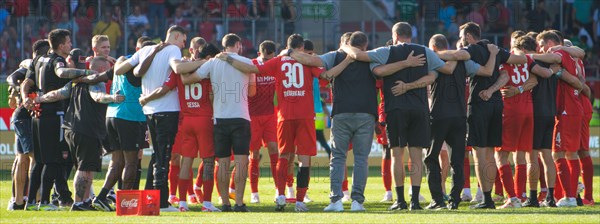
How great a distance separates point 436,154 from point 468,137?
634mm

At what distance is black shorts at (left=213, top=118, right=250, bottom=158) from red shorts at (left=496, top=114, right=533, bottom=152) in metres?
3.37

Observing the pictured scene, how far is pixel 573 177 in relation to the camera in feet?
49.2

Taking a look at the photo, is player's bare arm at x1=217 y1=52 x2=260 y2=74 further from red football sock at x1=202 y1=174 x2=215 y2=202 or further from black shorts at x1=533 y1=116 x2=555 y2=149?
black shorts at x1=533 y1=116 x2=555 y2=149

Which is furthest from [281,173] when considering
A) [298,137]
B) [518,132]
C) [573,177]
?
[573,177]

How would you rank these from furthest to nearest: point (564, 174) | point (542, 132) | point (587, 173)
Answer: point (587, 173) < point (564, 174) < point (542, 132)

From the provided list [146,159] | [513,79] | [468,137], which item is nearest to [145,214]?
[468,137]

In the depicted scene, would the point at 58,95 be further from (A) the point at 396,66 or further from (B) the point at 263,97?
(A) the point at 396,66

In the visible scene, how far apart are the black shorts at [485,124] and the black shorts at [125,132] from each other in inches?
163

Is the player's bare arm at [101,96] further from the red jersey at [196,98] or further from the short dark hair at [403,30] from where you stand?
the short dark hair at [403,30]

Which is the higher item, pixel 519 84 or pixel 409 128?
pixel 519 84

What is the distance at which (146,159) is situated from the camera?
24.2 meters

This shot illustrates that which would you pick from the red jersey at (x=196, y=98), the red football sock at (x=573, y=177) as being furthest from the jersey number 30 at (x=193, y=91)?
the red football sock at (x=573, y=177)

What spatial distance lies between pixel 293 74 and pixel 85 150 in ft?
9.01

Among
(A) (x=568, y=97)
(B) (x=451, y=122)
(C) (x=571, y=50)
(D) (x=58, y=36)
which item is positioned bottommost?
(B) (x=451, y=122)
